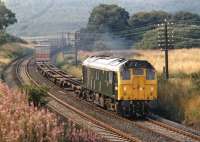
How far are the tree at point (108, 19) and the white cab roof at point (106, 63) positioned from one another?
63169mm

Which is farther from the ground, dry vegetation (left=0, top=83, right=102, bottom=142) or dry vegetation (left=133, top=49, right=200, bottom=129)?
dry vegetation (left=0, top=83, right=102, bottom=142)

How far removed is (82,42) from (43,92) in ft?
218

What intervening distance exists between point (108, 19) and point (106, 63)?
6819cm

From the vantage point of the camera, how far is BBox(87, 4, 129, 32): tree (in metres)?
96.1

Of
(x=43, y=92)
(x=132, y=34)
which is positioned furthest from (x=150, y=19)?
(x=43, y=92)

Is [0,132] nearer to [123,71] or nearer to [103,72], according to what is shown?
[123,71]

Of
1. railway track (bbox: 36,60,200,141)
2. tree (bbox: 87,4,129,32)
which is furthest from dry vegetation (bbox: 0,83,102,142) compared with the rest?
tree (bbox: 87,4,129,32)

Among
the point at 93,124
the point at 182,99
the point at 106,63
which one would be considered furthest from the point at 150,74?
the point at 93,124

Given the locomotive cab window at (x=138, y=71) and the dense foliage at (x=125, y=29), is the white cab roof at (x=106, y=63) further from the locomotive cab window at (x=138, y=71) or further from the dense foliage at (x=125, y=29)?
the dense foliage at (x=125, y=29)

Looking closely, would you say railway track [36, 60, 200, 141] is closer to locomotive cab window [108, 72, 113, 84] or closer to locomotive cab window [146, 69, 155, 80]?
locomotive cab window [146, 69, 155, 80]

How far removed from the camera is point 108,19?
96750 millimetres

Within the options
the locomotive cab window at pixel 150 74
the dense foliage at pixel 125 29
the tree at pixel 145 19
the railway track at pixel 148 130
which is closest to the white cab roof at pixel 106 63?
the locomotive cab window at pixel 150 74

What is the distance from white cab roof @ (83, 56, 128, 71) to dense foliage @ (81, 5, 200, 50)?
47.5 metres

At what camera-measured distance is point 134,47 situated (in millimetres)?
84938
